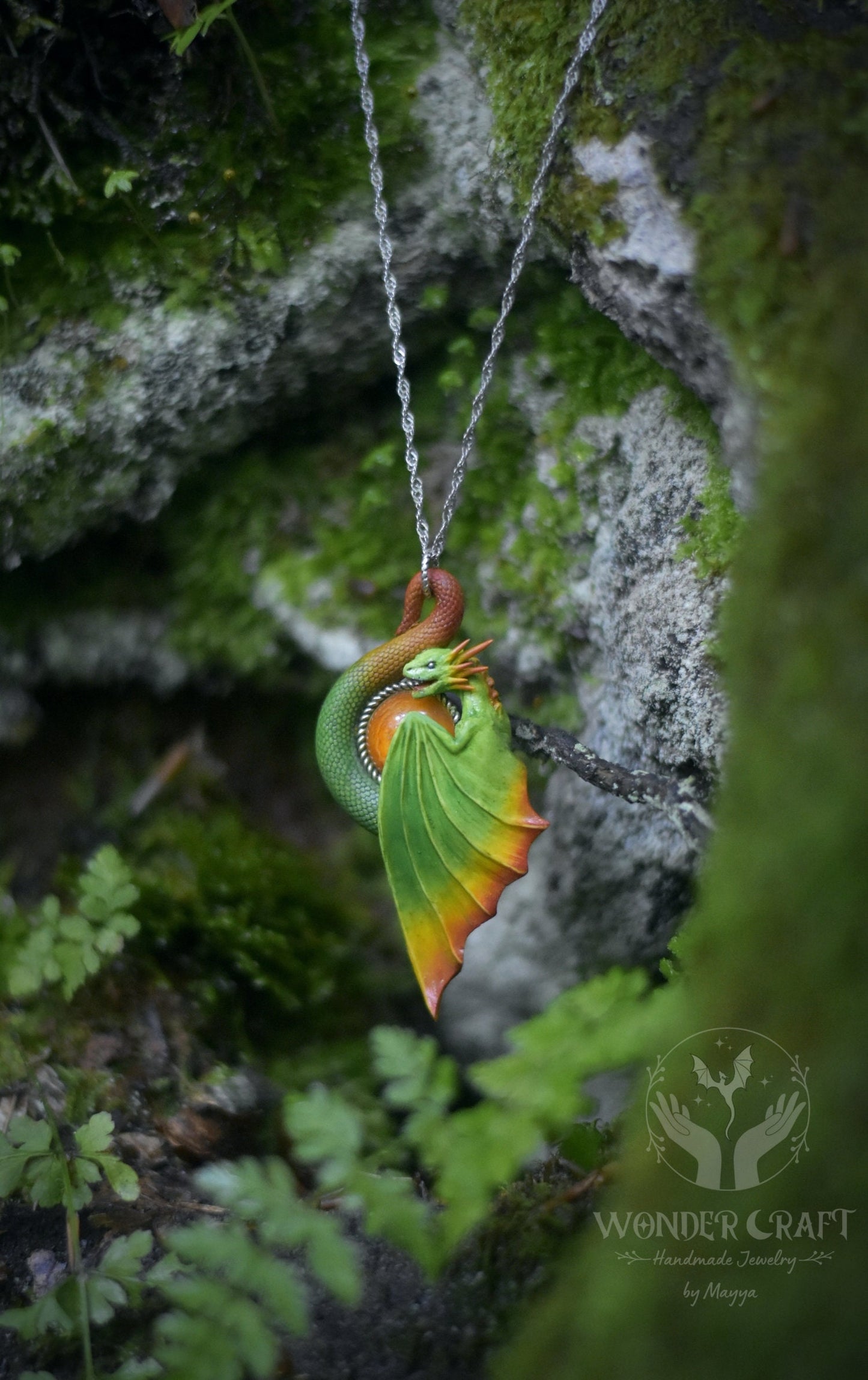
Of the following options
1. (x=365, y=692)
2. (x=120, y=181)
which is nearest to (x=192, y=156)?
(x=120, y=181)

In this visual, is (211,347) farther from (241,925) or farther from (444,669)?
(241,925)

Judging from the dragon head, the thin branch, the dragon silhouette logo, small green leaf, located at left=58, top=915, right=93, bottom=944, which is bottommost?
the dragon silhouette logo

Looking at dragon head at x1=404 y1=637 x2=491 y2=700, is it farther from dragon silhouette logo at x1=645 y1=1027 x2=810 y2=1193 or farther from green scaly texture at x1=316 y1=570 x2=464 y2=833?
dragon silhouette logo at x1=645 y1=1027 x2=810 y2=1193

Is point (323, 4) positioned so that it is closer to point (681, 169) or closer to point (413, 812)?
point (681, 169)

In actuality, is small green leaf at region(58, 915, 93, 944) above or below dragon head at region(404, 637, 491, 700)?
below

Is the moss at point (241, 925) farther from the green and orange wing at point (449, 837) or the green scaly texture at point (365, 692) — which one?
the green and orange wing at point (449, 837)

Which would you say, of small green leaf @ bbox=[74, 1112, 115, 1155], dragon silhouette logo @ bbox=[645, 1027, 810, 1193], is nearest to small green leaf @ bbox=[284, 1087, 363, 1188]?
dragon silhouette logo @ bbox=[645, 1027, 810, 1193]

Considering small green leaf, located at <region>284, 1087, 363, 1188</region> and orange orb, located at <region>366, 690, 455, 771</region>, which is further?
orange orb, located at <region>366, 690, 455, 771</region>
